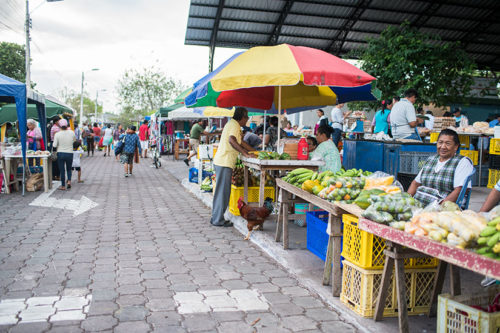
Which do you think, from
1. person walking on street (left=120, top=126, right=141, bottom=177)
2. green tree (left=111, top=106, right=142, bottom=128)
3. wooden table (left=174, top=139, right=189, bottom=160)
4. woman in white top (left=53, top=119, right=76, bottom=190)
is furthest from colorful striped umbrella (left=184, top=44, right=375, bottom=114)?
green tree (left=111, top=106, right=142, bottom=128)

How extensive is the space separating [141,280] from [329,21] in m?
18.4

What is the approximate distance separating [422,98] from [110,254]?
34.4 ft

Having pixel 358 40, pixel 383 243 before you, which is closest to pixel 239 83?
pixel 383 243

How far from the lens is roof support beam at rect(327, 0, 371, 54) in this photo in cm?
1884

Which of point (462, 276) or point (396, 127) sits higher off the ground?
point (396, 127)

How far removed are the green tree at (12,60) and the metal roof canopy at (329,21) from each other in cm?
1973

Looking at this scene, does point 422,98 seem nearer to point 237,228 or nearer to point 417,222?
point 237,228

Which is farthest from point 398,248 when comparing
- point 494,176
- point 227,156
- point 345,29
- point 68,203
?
point 345,29

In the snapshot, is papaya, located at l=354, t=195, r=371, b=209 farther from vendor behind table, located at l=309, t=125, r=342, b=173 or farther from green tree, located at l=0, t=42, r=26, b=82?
green tree, located at l=0, t=42, r=26, b=82

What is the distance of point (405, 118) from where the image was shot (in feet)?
26.4

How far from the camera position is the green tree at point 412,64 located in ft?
40.0

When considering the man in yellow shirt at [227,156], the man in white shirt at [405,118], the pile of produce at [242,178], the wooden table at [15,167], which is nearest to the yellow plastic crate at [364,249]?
the man in yellow shirt at [227,156]

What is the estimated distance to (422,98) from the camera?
12539 millimetres

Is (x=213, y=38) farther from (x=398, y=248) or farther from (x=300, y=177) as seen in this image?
(x=398, y=248)
